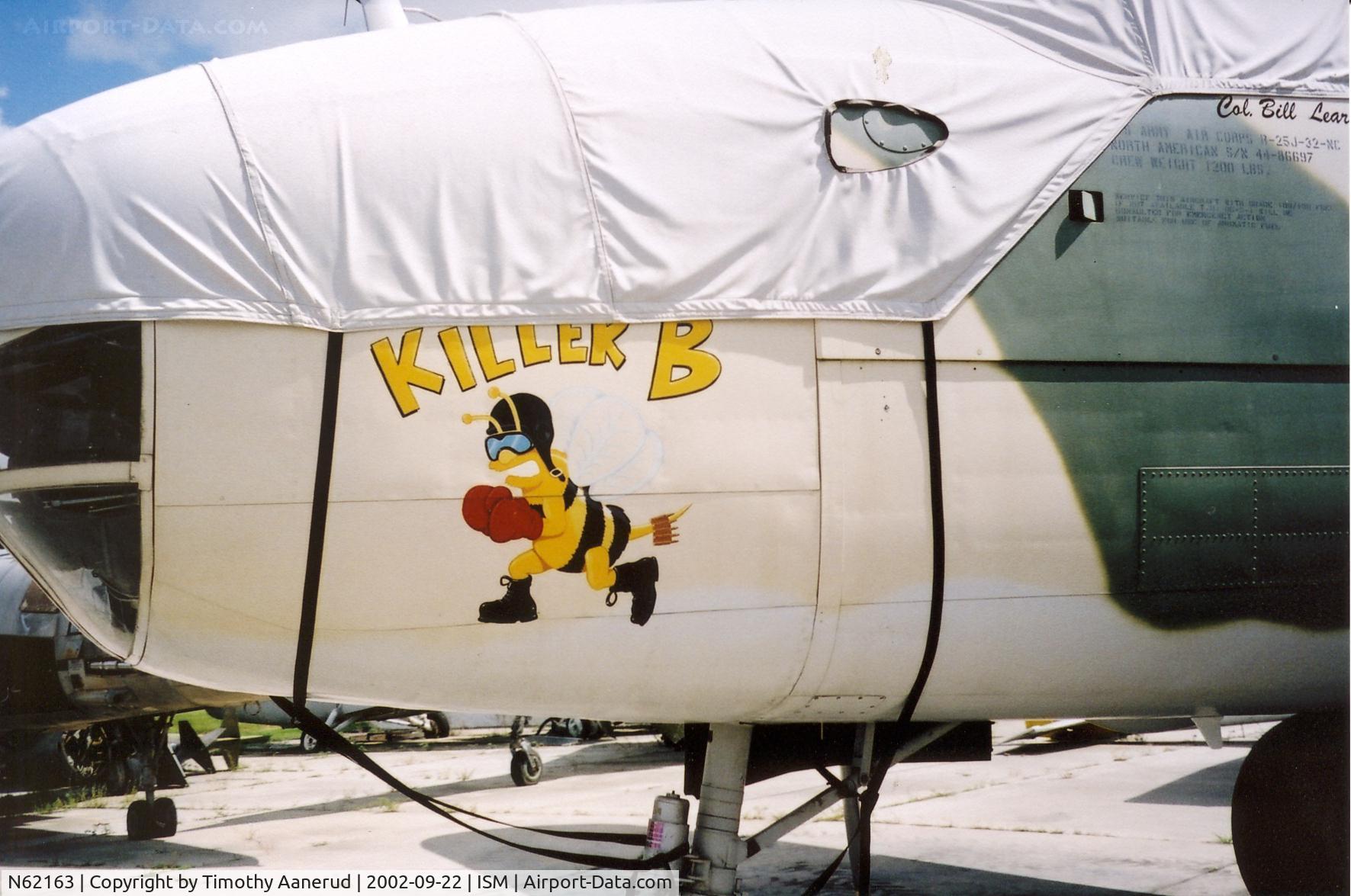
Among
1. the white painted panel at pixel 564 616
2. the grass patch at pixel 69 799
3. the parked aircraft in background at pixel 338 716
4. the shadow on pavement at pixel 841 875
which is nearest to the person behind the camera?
the white painted panel at pixel 564 616

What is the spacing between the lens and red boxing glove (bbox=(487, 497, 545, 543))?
342 cm

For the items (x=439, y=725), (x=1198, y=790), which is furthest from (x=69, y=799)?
(x=1198, y=790)

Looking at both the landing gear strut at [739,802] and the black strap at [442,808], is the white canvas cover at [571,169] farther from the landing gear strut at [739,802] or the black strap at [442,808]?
the landing gear strut at [739,802]

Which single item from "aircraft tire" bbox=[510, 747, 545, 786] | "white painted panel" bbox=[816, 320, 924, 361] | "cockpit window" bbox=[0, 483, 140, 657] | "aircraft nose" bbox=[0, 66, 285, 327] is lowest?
"aircraft tire" bbox=[510, 747, 545, 786]

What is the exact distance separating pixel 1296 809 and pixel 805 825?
213 inches

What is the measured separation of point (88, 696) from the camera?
1081cm

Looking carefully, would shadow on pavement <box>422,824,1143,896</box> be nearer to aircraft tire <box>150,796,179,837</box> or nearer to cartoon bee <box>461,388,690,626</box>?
aircraft tire <box>150,796,179,837</box>

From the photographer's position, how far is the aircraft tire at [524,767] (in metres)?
13.9

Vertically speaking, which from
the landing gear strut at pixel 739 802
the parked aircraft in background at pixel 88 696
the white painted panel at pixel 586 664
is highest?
the white painted panel at pixel 586 664

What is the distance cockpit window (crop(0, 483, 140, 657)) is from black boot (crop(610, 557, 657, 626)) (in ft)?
4.51

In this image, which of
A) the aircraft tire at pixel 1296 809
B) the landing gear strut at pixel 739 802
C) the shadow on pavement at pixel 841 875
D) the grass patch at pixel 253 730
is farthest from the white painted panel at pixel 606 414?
the grass patch at pixel 253 730

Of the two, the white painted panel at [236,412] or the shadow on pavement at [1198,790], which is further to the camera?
the shadow on pavement at [1198,790]

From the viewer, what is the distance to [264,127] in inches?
137

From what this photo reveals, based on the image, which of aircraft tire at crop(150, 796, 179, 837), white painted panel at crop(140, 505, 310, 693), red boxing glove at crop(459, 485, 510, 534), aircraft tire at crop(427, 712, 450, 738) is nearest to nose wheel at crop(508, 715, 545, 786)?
aircraft tire at crop(150, 796, 179, 837)
